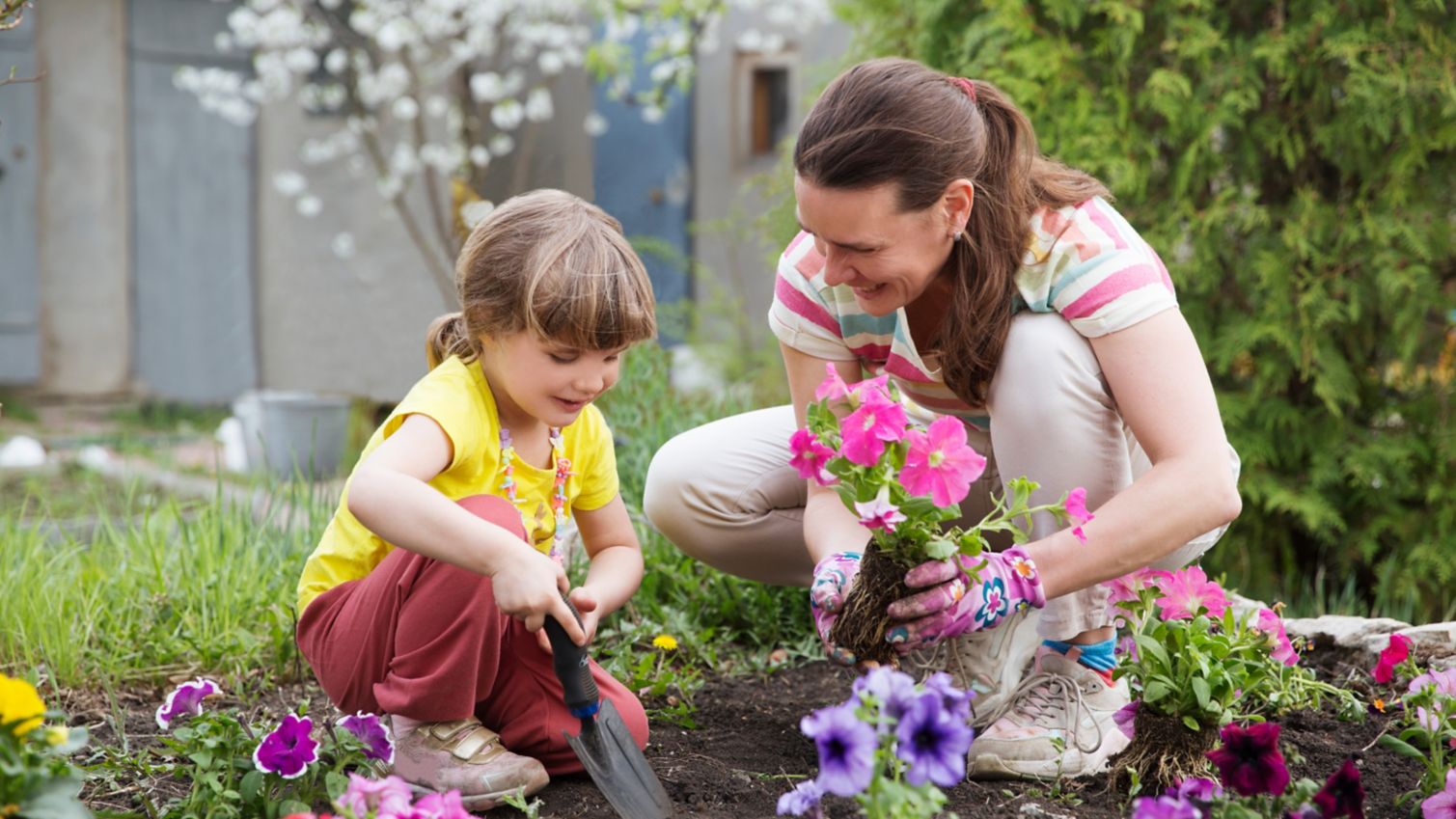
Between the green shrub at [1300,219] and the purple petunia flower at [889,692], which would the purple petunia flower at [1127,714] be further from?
the green shrub at [1300,219]

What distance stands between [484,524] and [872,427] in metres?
0.49

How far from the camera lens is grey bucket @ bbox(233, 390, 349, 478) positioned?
5.14 meters

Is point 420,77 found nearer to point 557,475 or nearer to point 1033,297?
point 557,475

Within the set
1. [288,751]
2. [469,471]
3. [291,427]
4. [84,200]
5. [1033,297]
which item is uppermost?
[1033,297]

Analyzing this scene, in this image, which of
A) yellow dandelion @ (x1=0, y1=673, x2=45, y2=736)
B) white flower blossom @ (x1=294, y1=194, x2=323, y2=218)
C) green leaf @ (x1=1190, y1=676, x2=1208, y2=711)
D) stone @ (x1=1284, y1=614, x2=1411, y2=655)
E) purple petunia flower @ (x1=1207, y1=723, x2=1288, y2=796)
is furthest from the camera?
white flower blossom @ (x1=294, y1=194, x2=323, y2=218)

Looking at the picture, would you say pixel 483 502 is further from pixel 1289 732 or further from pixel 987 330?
pixel 1289 732

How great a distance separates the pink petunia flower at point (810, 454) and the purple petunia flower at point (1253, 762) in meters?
0.54

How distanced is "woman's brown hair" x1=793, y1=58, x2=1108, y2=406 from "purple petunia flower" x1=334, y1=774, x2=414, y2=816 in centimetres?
94

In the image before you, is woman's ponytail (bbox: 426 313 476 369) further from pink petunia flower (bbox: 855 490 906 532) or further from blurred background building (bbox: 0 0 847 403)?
blurred background building (bbox: 0 0 847 403)

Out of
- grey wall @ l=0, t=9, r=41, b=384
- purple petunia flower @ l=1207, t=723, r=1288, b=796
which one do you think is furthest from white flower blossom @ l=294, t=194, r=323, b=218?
purple petunia flower @ l=1207, t=723, r=1288, b=796

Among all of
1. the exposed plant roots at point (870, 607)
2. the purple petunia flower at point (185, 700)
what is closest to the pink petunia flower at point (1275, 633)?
the exposed plant roots at point (870, 607)

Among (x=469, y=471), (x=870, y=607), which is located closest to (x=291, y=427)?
(x=469, y=471)

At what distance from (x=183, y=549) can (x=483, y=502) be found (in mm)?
1242

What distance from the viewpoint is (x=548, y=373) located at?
5.73 feet
